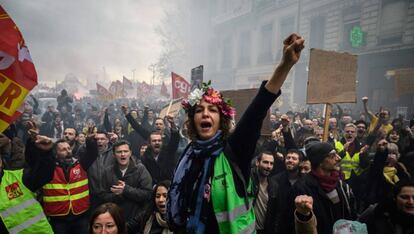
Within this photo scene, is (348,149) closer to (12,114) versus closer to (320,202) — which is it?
(320,202)

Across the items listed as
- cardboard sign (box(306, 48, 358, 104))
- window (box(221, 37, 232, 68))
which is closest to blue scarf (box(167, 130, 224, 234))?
cardboard sign (box(306, 48, 358, 104))

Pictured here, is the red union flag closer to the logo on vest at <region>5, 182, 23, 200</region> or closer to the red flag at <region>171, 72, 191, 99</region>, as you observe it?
the logo on vest at <region>5, 182, 23, 200</region>

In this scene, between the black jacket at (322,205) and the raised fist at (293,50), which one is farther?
the black jacket at (322,205)

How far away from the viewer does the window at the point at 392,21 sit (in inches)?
733

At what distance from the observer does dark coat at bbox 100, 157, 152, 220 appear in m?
4.03

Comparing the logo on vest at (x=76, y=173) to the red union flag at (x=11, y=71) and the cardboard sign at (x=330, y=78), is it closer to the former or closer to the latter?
the red union flag at (x=11, y=71)

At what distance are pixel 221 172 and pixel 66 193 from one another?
2802 millimetres

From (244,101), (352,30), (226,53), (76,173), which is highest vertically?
(226,53)

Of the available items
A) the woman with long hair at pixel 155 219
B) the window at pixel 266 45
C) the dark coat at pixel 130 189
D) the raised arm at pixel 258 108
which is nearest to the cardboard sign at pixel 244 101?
the dark coat at pixel 130 189

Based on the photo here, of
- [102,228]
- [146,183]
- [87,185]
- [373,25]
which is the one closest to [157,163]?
[146,183]

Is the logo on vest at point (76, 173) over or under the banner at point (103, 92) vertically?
under

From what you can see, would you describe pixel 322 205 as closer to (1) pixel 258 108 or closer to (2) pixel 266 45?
(1) pixel 258 108

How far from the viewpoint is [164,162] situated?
5.06m

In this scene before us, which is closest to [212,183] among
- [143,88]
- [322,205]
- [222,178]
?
[222,178]
